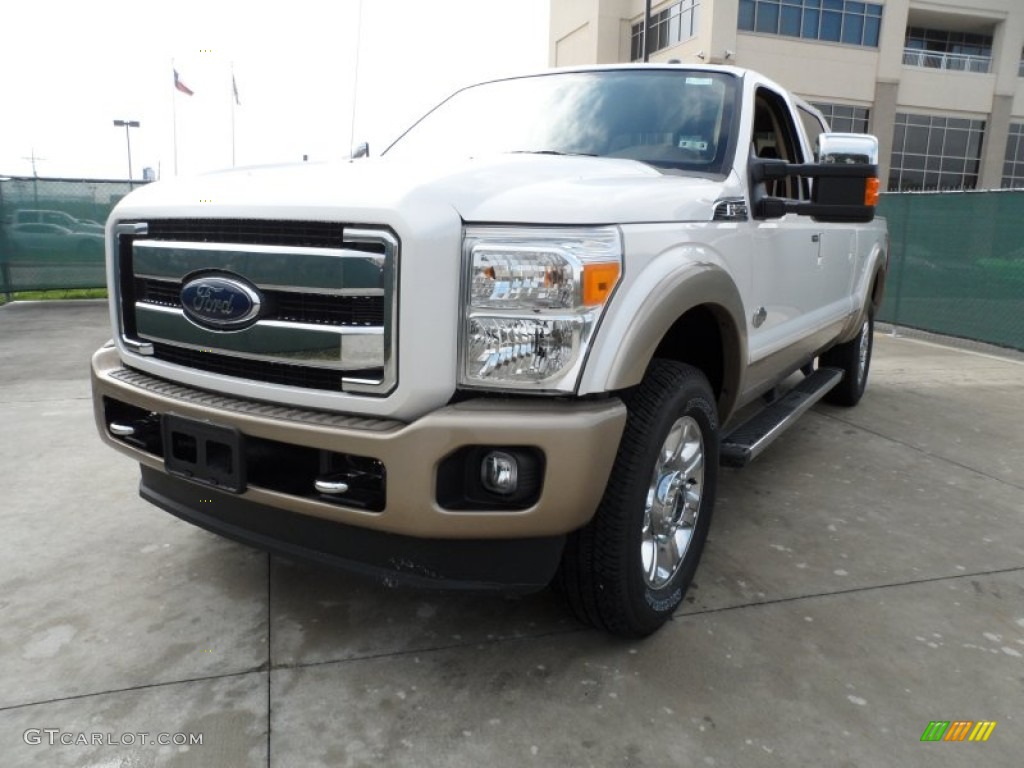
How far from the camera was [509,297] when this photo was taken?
82.6 inches

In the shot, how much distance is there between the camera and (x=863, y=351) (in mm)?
6098

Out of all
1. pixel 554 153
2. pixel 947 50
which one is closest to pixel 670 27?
pixel 947 50

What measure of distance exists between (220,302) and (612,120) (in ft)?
5.92

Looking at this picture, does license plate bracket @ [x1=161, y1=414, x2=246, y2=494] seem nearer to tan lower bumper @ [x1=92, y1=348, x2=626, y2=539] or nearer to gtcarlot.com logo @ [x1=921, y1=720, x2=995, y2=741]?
tan lower bumper @ [x1=92, y1=348, x2=626, y2=539]

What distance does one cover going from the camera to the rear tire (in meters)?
5.81

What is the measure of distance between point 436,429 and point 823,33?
3674cm

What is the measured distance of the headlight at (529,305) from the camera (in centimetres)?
209

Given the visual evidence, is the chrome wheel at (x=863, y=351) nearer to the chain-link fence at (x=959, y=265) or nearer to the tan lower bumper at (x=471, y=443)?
the chain-link fence at (x=959, y=265)

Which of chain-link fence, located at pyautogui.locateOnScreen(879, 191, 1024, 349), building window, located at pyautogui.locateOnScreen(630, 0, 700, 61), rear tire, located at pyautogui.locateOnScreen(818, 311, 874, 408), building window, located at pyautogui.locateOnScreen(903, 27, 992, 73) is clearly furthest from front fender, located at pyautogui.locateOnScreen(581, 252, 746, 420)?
building window, located at pyautogui.locateOnScreen(903, 27, 992, 73)

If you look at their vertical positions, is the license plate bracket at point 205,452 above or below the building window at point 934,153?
below

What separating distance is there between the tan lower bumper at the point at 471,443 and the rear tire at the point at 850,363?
4.06m

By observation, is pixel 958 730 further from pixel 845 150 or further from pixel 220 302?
pixel 220 302

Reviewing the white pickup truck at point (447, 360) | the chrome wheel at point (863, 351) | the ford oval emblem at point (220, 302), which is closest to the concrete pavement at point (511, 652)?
the white pickup truck at point (447, 360)

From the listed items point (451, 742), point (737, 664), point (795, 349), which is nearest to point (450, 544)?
point (451, 742)
